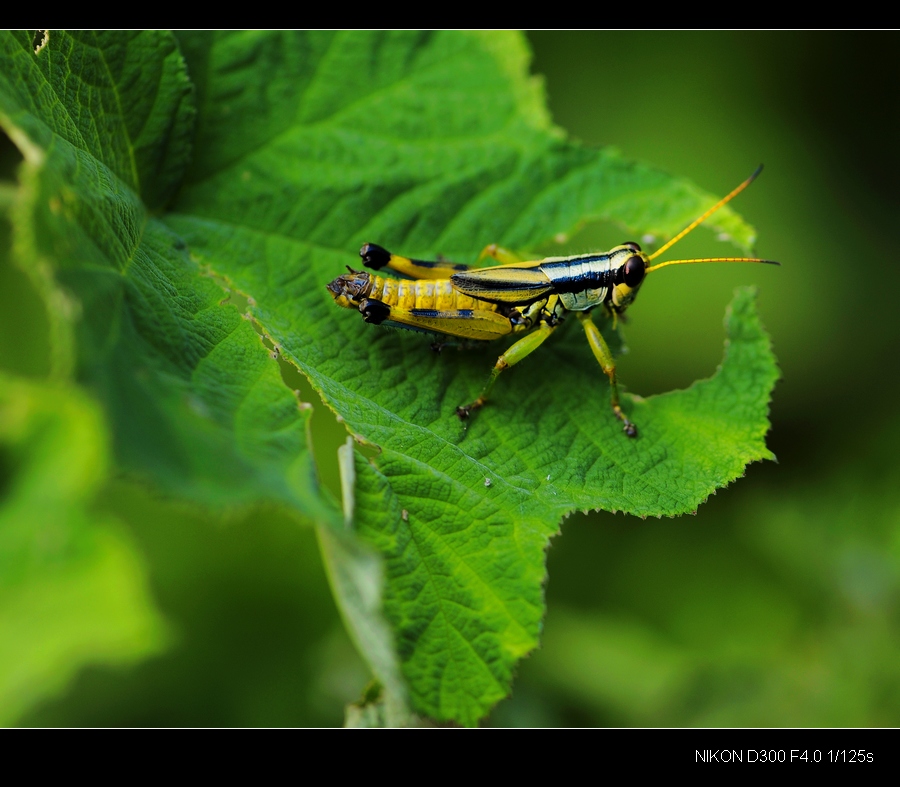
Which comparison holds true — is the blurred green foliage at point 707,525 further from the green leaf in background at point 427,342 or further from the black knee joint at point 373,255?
the black knee joint at point 373,255

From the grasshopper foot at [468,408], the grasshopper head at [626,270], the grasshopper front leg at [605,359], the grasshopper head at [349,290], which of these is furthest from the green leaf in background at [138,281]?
the grasshopper head at [626,270]

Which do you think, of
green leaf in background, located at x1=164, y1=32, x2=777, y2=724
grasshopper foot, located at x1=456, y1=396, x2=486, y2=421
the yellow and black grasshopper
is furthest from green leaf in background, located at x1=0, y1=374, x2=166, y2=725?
grasshopper foot, located at x1=456, y1=396, x2=486, y2=421

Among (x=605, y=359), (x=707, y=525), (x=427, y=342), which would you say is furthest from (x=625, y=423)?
(x=707, y=525)

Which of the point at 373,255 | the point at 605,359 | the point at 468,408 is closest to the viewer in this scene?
the point at 468,408

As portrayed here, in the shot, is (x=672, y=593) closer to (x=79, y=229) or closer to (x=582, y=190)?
(x=582, y=190)

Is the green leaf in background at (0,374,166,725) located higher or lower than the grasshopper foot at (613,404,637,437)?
lower

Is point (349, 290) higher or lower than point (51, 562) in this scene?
higher

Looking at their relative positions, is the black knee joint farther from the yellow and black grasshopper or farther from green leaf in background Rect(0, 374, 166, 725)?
green leaf in background Rect(0, 374, 166, 725)

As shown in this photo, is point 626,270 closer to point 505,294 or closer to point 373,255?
point 505,294
